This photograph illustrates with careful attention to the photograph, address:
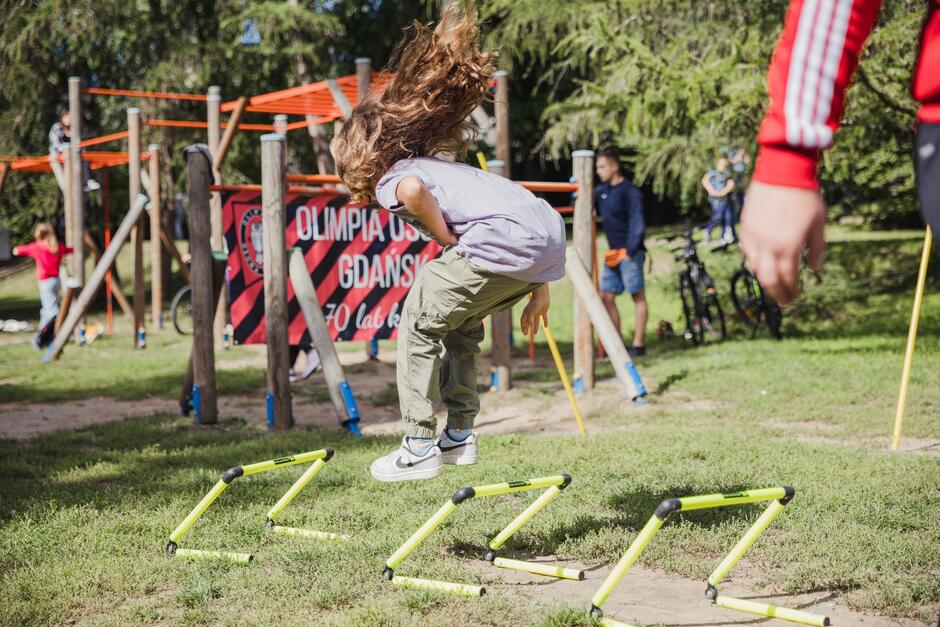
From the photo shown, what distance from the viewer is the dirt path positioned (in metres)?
3.29

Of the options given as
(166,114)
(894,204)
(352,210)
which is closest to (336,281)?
(352,210)

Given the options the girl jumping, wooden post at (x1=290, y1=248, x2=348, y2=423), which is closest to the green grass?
wooden post at (x1=290, y1=248, x2=348, y2=423)

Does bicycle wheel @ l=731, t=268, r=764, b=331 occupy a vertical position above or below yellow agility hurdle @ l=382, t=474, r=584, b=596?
below

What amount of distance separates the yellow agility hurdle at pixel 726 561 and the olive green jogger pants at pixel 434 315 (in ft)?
3.28

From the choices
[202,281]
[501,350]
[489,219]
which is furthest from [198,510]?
[501,350]

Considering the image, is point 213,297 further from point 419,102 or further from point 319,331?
point 419,102

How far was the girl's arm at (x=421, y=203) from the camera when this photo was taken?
3.44 meters

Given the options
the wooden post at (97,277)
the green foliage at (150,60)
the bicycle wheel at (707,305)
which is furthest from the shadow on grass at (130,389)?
the green foliage at (150,60)

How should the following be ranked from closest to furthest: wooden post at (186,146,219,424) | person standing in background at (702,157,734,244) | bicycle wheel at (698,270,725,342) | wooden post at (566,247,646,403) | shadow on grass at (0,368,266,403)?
wooden post at (186,146,219,424)
wooden post at (566,247,646,403)
shadow on grass at (0,368,266,403)
bicycle wheel at (698,270,725,342)
person standing in background at (702,157,734,244)

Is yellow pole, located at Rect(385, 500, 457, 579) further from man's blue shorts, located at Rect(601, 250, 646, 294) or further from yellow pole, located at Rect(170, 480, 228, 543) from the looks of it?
man's blue shorts, located at Rect(601, 250, 646, 294)

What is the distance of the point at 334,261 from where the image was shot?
779 centimetres

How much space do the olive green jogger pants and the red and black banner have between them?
3.76 m

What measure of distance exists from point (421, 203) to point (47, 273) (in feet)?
37.5

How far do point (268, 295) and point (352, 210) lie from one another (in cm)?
112
